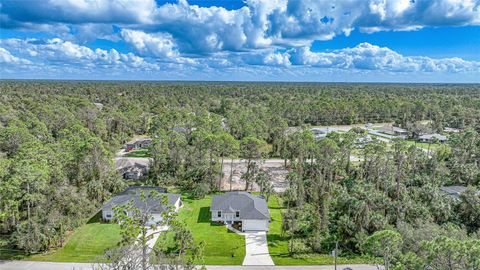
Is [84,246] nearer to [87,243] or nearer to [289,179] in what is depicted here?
[87,243]

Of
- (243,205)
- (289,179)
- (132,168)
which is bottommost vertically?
(132,168)

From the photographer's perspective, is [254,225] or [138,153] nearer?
[254,225]

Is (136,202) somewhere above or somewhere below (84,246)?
above

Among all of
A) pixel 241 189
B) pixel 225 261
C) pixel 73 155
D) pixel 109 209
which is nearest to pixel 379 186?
pixel 241 189

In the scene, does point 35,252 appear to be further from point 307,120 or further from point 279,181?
point 307,120

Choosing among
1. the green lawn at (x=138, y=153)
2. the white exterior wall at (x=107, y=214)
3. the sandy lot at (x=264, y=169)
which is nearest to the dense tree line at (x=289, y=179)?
the sandy lot at (x=264, y=169)

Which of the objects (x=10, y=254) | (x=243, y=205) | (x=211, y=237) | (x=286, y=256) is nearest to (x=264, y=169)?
(x=243, y=205)

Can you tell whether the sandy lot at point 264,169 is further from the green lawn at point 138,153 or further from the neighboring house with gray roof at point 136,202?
the green lawn at point 138,153
